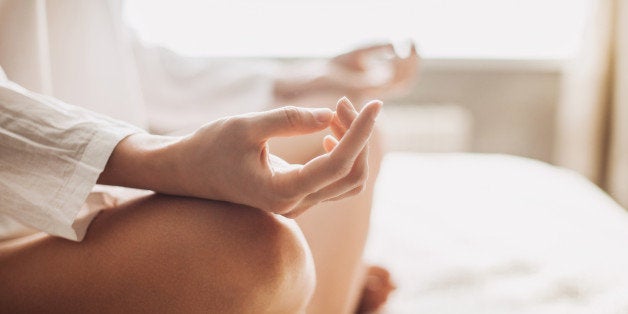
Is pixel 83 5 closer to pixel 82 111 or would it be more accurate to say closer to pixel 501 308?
pixel 82 111

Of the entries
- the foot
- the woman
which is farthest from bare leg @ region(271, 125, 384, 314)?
the woman

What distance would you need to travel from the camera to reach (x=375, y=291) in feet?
2.55

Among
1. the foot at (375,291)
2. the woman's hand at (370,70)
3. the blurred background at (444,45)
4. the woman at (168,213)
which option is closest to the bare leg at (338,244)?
the foot at (375,291)

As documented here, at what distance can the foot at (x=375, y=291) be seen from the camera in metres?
0.78

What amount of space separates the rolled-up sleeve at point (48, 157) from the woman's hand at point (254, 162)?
18 mm

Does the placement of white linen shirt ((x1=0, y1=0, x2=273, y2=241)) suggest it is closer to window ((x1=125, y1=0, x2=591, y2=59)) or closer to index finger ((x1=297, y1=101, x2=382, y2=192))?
index finger ((x1=297, y1=101, x2=382, y2=192))

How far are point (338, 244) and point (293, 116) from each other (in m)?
0.31

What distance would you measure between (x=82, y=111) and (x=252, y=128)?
0.53 ft

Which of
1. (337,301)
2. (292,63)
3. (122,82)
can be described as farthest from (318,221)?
(292,63)

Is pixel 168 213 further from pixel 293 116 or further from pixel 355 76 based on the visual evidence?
pixel 355 76

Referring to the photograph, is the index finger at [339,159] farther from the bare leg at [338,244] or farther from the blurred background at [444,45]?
the blurred background at [444,45]

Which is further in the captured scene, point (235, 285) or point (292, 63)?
point (292, 63)

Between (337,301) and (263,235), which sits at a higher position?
(263,235)

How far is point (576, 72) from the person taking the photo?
75.7 inches
